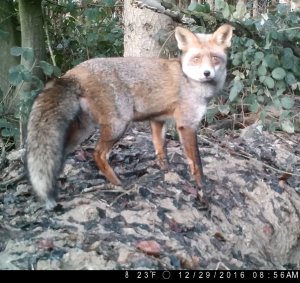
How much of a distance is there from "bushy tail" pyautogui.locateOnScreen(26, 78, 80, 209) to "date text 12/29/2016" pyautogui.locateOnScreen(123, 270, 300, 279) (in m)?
1.04

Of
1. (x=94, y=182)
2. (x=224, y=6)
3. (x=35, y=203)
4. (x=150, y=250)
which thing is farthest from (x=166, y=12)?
(x=150, y=250)

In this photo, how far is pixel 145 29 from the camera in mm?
6789

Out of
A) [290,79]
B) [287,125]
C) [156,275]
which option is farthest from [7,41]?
[156,275]

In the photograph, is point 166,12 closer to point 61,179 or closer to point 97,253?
point 61,179

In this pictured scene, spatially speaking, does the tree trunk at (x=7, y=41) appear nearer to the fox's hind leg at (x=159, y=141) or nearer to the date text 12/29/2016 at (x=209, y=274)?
the fox's hind leg at (x=159, y=141)

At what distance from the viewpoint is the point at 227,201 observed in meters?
5.17

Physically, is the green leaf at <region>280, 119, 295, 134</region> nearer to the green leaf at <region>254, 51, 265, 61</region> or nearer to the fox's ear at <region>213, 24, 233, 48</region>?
the green leaf at <region>254, 51, 265, 61</region>

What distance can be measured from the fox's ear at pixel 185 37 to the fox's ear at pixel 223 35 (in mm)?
229

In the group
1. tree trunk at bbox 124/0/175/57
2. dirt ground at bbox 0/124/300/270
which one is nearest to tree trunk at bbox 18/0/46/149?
tree trunk at bbox 124/0/175/57

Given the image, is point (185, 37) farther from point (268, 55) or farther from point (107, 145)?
point (268, 55)

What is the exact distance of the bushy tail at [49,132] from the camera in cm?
400

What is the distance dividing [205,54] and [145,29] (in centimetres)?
208

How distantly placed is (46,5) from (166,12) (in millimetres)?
2491

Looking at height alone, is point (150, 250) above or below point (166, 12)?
below
